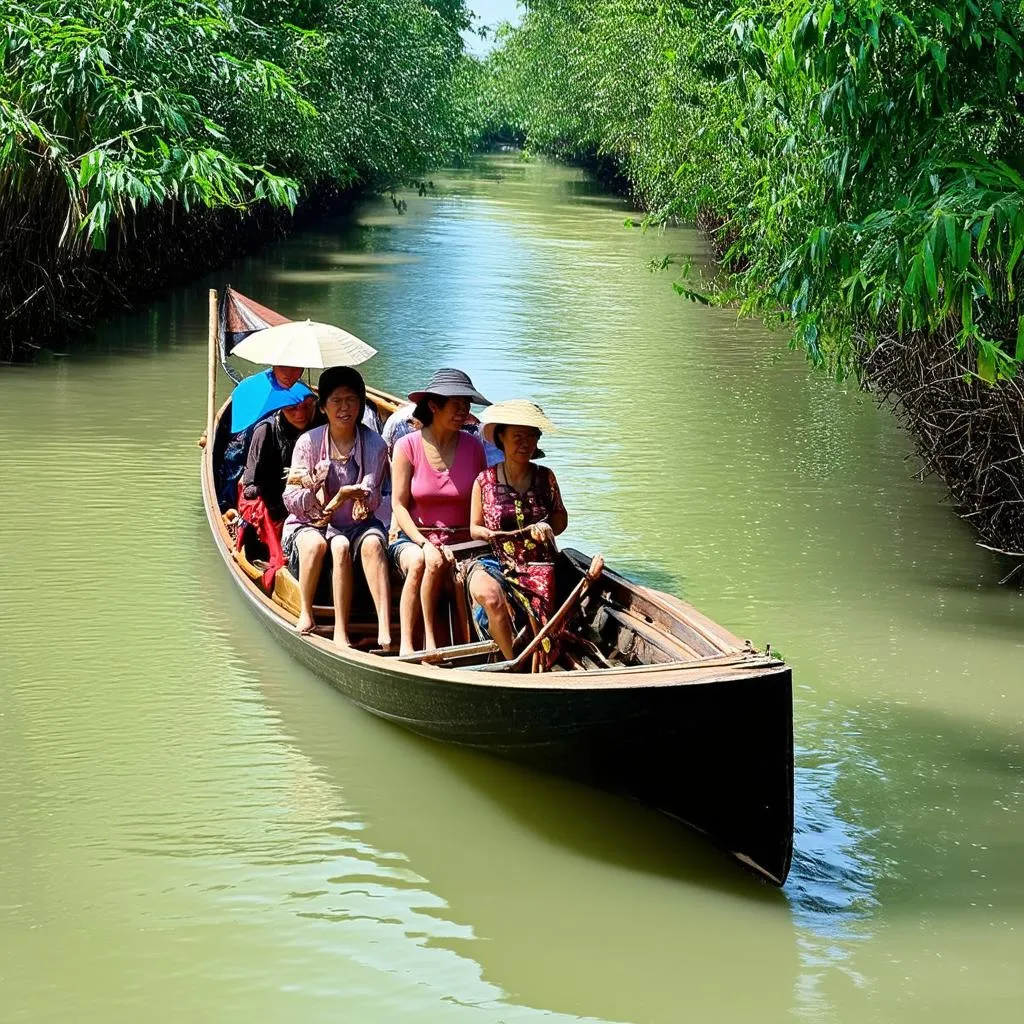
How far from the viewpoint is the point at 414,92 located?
26875 millimetres

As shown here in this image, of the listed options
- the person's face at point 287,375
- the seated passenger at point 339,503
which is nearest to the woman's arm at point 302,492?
the seated passenger at point 339,503

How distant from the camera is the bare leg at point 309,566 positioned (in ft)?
22.4

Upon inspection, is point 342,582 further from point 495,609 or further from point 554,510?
point 554,510

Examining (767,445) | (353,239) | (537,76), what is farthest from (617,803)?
(537,76)

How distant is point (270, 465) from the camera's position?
8.00m

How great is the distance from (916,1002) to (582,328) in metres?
14.2

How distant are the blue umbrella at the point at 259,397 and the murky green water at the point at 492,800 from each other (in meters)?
0.81

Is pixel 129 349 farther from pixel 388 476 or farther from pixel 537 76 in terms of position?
pixel 537 76

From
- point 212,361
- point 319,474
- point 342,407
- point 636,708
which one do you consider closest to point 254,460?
point 319,474

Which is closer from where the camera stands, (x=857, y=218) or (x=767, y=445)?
(x=857, y=218)

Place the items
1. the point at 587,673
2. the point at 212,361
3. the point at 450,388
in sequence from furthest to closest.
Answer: the point at 212,361, the point at 450,388, the point at 587,673

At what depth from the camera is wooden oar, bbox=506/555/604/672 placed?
5.96m

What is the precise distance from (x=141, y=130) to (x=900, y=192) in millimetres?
7700

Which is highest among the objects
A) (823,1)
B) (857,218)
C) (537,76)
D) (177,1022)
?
(537,76)
